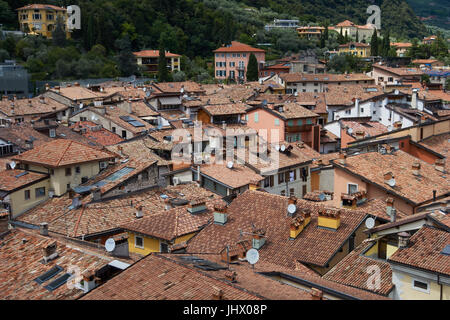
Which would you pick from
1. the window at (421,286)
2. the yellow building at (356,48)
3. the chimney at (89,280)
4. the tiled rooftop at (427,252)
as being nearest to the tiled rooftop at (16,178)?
the chimney at (89,280)

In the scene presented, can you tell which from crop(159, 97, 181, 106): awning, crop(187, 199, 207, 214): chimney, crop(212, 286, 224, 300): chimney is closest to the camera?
crop(212, 286, 224, 300): chimney

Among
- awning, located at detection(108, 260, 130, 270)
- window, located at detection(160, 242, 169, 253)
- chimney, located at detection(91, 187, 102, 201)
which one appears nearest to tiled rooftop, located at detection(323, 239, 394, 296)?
awning, located at detection(108, 260, 130, 270)

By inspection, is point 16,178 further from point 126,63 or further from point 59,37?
point 59,37

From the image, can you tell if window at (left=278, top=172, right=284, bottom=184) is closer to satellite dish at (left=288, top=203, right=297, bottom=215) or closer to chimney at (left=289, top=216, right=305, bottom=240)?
satellite dish at (left=288, top=203, right=297, bottom=215)

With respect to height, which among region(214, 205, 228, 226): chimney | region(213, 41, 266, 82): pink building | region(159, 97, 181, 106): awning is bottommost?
region(214, 205, 228, 226): chimney

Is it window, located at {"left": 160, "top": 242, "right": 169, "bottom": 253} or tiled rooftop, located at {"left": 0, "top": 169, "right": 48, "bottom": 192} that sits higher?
tiled rooftop, located at {"left": 0, "top": 169, "right": 48, "bottom": 192}

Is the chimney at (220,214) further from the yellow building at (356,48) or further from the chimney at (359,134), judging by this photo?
the yellow building at (356,48)
